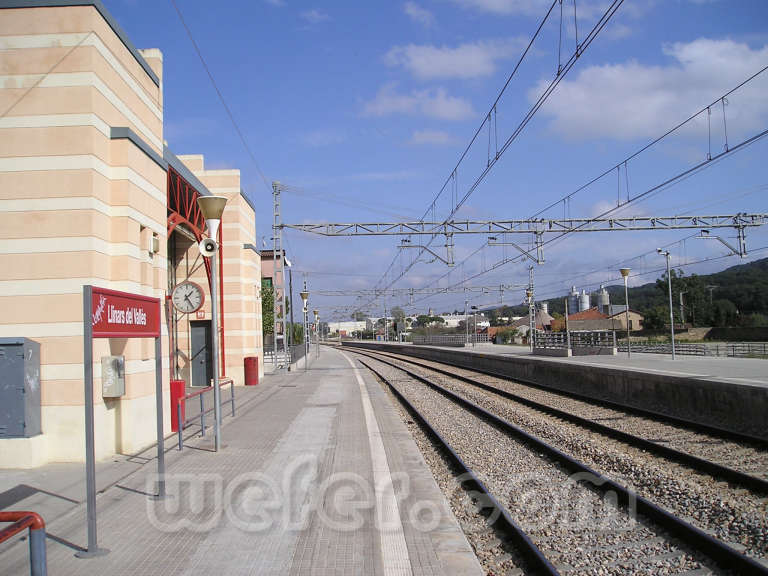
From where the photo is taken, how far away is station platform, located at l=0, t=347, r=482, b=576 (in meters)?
5.30

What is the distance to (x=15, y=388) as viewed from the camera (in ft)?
28.4

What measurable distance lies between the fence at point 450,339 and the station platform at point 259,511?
52135 millimetres

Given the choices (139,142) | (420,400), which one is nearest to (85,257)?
(139,142)

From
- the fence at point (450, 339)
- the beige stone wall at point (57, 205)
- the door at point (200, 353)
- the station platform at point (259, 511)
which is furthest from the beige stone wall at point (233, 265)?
the fence at point (450, 339)

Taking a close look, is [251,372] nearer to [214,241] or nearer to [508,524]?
[214,241]

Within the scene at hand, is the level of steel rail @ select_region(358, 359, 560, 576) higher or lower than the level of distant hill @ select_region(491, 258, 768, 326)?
lower

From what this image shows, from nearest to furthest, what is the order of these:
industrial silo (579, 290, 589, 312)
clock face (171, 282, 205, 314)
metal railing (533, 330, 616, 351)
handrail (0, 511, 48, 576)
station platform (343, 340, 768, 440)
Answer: handrail (0, 511, 48, 576), station platform (343, 340, 768, 440), clock face (171, 282, 205, 314), metal railing (533, 330, 616, 351), industrial silo (579, 290, 589, 312)

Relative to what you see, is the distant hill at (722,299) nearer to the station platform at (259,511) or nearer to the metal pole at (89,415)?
the station platform at (259,511)

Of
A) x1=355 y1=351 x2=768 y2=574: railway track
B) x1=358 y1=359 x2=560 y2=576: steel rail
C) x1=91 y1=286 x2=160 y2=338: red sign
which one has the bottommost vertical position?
x1=355 y1=351 x2=768 y2=574: railway track

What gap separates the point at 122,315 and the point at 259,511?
2.41m

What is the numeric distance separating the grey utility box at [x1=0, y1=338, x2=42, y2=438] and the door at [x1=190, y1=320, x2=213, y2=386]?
13.1 meters

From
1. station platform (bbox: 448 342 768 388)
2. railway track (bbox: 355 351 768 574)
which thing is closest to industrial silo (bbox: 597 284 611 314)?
station platform (bbox: 448 342 768 388)

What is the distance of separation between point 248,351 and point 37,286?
48.7 feet

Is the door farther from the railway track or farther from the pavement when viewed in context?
the pavement
